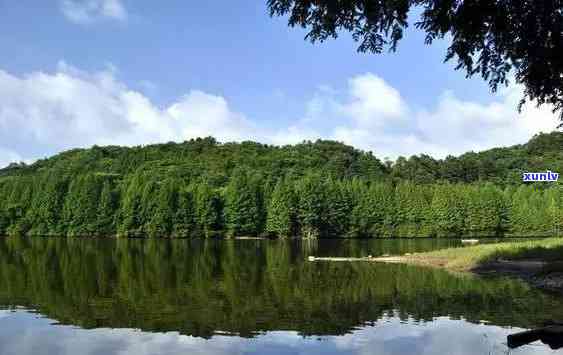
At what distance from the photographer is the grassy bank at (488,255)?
54750mm

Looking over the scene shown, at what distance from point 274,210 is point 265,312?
358 feet

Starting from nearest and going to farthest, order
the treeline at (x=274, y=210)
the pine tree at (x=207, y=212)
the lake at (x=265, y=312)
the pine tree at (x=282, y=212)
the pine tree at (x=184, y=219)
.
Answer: the lake at (x=265, y=312)
the pine tree at (x=282, y=212)
the pine tree at (x=184, y=219)
the treeline at (x=274, y=210)
the pine tree at (x=207, y=212)

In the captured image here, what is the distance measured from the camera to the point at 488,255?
57938 millimetres

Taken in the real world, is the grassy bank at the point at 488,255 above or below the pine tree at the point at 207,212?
below

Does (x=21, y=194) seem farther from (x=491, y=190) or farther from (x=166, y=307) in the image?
(x=166, y=307)

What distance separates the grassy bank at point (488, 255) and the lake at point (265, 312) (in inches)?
209

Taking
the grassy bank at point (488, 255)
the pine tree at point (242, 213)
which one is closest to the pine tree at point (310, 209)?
the pine tree at point (242, 213)

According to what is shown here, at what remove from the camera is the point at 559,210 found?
14612 centimetres

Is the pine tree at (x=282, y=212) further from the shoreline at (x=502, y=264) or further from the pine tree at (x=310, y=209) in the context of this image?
the shoreline at (x=502, y=264)

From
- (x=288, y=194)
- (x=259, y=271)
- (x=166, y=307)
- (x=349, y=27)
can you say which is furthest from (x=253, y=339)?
(x=288, y=194)

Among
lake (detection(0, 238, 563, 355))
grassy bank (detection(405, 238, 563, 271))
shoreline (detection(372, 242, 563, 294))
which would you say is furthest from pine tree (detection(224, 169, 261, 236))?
lake (detection(0, 238, 563, 355))

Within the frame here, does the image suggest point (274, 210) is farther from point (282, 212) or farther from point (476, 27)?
point (476, 27)

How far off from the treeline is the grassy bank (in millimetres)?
79669

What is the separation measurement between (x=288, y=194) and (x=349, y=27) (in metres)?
129
